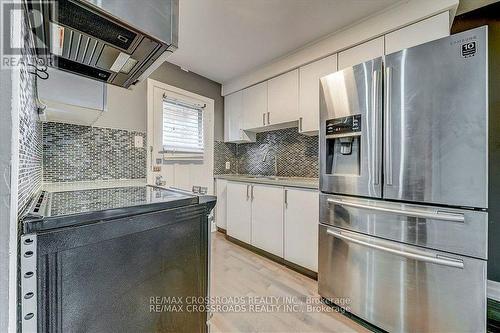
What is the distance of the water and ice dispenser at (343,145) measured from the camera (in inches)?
60.5

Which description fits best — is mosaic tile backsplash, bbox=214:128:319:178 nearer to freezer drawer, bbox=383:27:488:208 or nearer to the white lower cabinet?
the white lower cabinet

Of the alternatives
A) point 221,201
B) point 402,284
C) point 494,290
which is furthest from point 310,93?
point 494,290

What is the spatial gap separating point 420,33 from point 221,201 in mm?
2795

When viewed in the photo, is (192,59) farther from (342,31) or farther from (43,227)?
(43,227)

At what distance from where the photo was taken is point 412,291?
50.3 inches

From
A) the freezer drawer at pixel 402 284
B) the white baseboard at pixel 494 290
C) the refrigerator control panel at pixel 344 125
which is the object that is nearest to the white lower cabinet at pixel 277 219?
the freezer drawer at pixel 402 284

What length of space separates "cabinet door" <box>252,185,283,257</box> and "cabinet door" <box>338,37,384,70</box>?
4.51ft

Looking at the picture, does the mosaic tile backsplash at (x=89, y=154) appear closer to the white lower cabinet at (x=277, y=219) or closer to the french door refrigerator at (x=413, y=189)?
the white lower cabinet at (x=277, y=219)

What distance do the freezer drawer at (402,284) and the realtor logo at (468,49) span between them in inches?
41.9

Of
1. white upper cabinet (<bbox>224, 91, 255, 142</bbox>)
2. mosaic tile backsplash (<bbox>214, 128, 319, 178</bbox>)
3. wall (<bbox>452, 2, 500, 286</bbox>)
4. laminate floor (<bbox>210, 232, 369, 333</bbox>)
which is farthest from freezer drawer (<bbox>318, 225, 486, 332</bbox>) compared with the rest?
white upper cabinet (<bbox>224, 91, 255, 142</bbox>)

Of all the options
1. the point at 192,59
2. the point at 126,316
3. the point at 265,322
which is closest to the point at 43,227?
the point at 126,316

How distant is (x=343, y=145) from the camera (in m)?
1.64

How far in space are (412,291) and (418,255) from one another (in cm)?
22

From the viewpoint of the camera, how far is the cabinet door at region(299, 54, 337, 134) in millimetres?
2200
